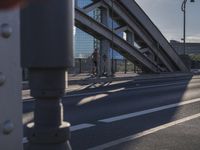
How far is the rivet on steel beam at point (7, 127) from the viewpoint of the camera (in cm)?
279

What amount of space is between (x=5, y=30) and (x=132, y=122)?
331 inches

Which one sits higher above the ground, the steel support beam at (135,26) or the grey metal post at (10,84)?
the steel support beam at (135,26)

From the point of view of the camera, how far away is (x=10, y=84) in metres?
2.84

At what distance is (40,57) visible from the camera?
286 centimetres

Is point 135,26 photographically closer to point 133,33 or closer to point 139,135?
point 133,33

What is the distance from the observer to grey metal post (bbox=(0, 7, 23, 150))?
9.17ft

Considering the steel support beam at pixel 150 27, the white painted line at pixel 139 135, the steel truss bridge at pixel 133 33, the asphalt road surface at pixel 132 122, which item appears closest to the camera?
the white painted line at pixel 139 135

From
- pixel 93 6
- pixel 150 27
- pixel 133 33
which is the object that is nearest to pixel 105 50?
pixel 93 6

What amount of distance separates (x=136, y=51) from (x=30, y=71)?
3649 cm

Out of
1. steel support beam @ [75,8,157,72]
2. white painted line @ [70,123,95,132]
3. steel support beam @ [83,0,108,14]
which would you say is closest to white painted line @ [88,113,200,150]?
white painted line @ [70,123,95,132]

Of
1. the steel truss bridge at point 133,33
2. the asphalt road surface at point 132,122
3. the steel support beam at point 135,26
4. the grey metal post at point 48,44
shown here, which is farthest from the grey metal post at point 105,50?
the grey metal post at point 48,44

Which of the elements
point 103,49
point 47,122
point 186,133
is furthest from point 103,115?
point 103,49

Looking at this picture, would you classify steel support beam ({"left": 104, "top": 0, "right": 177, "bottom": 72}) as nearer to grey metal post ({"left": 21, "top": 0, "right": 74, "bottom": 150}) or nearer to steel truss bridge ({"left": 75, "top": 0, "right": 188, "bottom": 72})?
steel truss bridge ({"left": 75, "top": 0, "right": 188, "bottom": 72})

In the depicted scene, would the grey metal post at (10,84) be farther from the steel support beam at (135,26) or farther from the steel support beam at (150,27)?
the steel support beam at (150,27)
